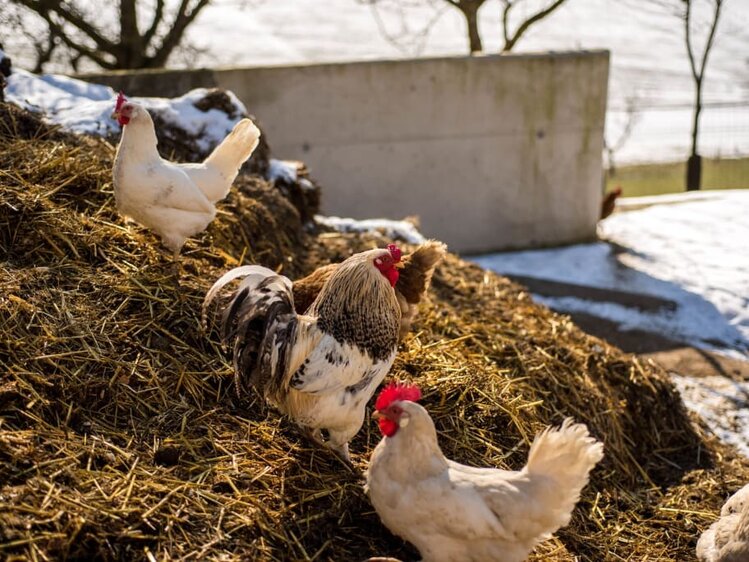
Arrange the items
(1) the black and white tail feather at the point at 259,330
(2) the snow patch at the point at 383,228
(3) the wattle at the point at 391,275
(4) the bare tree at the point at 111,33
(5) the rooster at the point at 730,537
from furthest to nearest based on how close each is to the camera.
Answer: (4) the bare tree at the point at 111,33 → (2) the snow patch at the point at 383,228 → (3) the wattle at the point at 391,275 → (1) the black and white tail feather at the point at 259,330 → (5) the rooster at the point at 730,537

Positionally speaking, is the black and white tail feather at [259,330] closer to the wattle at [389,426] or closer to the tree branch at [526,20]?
the wattle at [389,426]

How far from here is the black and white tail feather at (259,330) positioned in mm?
3564

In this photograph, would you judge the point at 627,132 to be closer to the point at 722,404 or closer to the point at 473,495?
the point at 722,404

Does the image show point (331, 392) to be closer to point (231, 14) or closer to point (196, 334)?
point (196, 334)

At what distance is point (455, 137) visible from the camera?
10.1 m

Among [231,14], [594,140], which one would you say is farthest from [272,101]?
[231,14]

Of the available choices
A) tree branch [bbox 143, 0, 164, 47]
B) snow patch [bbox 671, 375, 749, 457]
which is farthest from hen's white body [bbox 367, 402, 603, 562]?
tree branch [bbox 143, 0, 164, 47]

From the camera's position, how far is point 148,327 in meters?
4.33

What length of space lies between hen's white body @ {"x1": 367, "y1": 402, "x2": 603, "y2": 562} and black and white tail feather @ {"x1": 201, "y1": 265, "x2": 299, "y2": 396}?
685 millimetres

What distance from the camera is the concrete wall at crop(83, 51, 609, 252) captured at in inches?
383

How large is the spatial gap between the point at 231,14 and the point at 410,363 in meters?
20.0

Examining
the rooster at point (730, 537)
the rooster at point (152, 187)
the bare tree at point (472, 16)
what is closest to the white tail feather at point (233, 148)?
the rooster at point (152, 187)

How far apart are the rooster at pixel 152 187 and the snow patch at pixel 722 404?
396cm

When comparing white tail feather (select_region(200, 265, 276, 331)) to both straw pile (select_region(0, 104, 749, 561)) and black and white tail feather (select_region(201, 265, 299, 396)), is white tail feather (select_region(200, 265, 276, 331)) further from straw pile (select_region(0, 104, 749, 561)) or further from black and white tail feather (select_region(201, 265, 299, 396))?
straw pile (select_region(0, 104, 749, 561))
